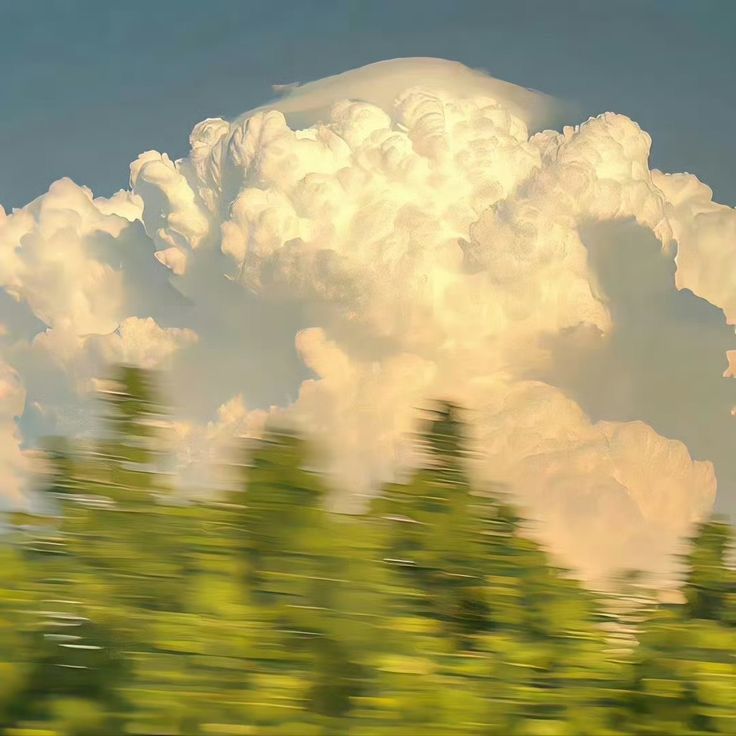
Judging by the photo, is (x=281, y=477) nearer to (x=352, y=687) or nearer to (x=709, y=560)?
(x=352, y=687)

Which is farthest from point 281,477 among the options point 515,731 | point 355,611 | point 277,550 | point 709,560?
point 709,560

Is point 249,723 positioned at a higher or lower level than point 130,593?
lower

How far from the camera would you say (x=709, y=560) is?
2.54 meters

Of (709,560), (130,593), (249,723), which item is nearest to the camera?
(249,723)

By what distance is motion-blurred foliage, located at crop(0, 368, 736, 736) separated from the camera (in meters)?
1.66

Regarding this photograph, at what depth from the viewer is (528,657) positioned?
6.32ft

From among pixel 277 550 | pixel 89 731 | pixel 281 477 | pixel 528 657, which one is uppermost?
pixel 281 477

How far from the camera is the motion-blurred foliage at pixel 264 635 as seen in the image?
1661mm

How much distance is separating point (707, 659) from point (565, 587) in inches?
15.7

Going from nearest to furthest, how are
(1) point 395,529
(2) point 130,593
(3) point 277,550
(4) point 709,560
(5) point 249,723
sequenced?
(5) point 249,723 → (2) point 130,593 → (3) point 277,550 → (1) point 395,529 → (4) point 709,560

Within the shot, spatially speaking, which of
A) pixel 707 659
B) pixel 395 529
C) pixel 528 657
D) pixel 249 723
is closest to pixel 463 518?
pixel 395 529

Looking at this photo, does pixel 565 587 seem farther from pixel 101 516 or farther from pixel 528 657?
pixel 101 516

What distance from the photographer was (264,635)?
1720 millimetres

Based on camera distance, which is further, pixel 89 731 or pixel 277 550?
pixel 277 550
